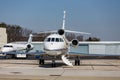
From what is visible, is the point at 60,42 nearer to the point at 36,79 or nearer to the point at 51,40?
the point at 51,40

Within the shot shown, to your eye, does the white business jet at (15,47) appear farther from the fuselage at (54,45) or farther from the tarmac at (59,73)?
the tarmac at (59,73)

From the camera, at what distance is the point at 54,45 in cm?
2869

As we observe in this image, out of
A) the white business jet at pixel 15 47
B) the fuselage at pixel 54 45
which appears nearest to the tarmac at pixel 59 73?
the fuselage at pixel 54 45

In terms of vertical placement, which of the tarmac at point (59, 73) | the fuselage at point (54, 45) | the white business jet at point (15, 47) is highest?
the fuselage at point (54, 45)

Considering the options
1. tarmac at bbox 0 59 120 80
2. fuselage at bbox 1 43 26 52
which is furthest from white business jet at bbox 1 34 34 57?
tarmac at bbox 0 59 120 80

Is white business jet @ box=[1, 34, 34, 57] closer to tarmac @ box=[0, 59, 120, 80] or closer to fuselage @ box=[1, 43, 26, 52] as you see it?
fuselage @ box=[1, 43, 26, 52]

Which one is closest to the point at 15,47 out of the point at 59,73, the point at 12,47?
the point at 12,47

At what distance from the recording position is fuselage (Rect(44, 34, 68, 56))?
28248mm

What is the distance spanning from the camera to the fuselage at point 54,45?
1112 inches

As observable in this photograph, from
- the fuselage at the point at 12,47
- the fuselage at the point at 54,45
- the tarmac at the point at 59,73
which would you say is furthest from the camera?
the fuselage at the point at 12,47

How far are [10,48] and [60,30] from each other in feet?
69.0

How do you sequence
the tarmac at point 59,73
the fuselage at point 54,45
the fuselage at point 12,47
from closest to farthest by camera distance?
the tarmac at point 59,73 → the fuselage at point 54,45 → the fuselage at point 12,47

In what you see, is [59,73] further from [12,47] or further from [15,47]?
[15,47]

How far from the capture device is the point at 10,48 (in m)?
52.1
